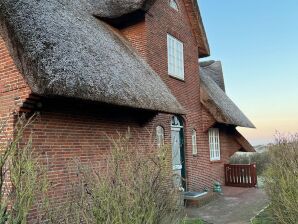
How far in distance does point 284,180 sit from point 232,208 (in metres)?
4.18

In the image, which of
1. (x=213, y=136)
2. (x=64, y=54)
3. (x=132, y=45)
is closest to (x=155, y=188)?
(x=64, y=54)

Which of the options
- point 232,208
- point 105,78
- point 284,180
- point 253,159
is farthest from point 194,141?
point 253,159

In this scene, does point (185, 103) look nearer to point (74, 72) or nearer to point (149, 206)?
point (74, 72)

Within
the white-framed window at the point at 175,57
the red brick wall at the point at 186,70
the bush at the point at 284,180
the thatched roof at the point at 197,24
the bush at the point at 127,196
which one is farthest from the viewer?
the thatched roof at the point at 197,24

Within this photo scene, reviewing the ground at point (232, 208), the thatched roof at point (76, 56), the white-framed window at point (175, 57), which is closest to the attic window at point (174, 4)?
the white-framed window at point (175, 57)

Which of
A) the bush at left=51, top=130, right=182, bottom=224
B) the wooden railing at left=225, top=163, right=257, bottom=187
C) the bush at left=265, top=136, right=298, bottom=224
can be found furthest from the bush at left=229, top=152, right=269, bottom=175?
the bush at left=51, top=130, right=182, bottom=224

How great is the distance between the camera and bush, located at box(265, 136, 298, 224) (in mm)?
7137

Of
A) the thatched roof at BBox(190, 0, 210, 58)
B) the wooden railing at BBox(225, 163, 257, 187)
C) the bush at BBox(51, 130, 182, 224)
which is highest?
the thatched roof at BBox(190, 0, 210, 58)

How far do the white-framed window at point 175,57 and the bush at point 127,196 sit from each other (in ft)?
26.3

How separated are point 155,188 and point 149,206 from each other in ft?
1.28

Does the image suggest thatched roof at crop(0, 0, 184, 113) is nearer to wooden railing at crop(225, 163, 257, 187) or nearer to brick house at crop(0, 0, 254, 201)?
brick house at crop(0, 0, 254, 201)

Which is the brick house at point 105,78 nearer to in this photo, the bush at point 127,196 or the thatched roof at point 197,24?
the thatched roof at point 197,24

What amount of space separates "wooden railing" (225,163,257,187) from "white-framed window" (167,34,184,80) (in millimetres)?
6349

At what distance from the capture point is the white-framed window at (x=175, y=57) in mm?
13453
